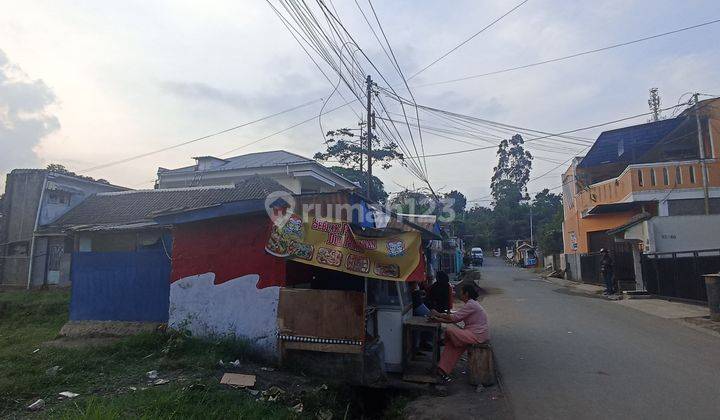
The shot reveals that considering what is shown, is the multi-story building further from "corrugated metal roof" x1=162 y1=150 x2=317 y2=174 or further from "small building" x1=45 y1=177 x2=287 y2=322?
"small building" x1=45 y1=177 x2=287 y2=322

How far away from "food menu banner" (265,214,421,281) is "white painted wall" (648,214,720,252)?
15724 mm

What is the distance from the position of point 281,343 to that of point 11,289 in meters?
19.0

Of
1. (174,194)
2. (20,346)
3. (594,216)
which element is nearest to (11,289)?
(174,194)

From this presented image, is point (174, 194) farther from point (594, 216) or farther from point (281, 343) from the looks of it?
point (594, 216)

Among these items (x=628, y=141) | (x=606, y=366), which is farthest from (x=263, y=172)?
(x=628, y=141)

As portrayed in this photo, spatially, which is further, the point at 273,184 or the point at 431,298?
the point at 273,184

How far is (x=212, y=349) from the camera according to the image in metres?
7.58

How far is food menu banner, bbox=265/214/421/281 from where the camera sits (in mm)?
7328

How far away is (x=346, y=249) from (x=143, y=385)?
3.42m

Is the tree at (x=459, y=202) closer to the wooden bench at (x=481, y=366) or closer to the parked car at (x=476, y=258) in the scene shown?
the parked car at (x=476, y=258)

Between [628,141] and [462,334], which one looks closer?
[462,334]

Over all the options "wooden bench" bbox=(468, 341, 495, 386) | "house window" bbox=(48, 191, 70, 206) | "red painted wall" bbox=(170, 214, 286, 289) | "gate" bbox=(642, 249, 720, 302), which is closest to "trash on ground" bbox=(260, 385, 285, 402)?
"red painted wall" bbox=(170, 214, 286, 289)

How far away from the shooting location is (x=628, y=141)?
2878 centimetres

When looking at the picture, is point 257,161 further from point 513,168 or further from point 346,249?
point 513,168
